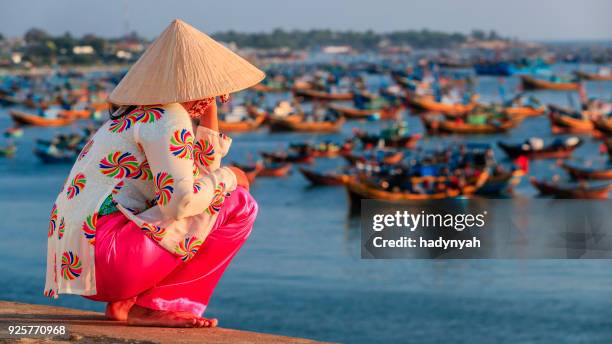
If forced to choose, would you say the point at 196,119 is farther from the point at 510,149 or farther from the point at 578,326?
the point at 510,149

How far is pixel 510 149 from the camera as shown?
27.3 meters

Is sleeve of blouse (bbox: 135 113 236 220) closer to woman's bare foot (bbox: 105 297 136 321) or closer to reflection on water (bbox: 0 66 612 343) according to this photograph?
woman's bare foot (bbox: 105 297 136 321)

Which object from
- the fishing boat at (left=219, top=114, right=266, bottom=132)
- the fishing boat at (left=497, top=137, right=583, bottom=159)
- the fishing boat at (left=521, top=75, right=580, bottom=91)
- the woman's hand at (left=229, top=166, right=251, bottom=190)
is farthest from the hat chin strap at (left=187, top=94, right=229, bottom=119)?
the fishing boat at (left=521, top=75, right=580, bottom=91)

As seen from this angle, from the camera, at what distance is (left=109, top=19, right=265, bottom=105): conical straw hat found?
1859 mm

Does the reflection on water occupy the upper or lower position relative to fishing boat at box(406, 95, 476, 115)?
lower

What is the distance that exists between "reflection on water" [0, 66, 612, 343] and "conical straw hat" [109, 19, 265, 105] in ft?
36.7

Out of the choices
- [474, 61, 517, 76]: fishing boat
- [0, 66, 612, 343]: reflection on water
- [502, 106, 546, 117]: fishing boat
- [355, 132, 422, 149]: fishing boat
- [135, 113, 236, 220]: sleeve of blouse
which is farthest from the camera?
[474, 61, 517, 76]: fishing boat

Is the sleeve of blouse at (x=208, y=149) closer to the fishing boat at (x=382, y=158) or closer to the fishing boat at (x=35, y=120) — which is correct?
the fishing boat at (x=382, y=158)

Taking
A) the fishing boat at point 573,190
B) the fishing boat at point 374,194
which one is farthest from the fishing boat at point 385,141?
the fishing boat at point 374,194

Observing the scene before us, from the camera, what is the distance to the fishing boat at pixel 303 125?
3375 centimetres

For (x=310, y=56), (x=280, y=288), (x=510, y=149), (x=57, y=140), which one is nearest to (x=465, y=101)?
(x=510, y=149)

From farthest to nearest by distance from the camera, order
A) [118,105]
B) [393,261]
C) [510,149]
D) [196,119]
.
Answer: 1. [510,149]
2. [393,261]
3. [196,119]
4. [118,105]

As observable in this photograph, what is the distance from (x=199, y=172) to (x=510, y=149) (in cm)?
2595

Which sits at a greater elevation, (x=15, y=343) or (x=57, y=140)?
(x=57, y=140)
